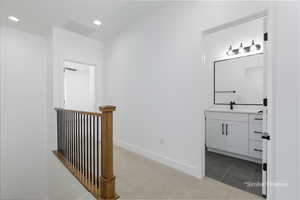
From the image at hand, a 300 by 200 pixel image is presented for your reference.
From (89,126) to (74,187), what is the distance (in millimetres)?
1045

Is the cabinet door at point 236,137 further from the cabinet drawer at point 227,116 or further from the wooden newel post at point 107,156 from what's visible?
the wooden newel post at point 107,156

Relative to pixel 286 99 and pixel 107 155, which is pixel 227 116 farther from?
pixel 107 155

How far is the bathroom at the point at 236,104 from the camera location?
8.46 feet

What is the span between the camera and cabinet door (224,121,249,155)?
9.10ft

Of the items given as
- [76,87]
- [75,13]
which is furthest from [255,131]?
[76,87]

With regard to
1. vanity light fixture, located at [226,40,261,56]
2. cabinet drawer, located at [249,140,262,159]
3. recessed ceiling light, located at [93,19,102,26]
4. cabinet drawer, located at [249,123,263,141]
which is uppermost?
recessed ceiling light, located at [93,19,102,26]

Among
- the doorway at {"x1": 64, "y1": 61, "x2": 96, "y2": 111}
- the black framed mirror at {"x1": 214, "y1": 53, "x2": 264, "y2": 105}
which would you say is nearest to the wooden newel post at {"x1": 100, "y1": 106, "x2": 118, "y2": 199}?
the black framed mirror at {"x1": 214, "y1": 53, "x2": 264, "y2": 105}

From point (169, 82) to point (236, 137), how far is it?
173cm

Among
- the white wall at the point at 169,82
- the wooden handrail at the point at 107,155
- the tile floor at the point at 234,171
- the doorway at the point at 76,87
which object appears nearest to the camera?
the wooden handrail at the point at 107,155

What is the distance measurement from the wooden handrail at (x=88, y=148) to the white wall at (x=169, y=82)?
104 centimetres

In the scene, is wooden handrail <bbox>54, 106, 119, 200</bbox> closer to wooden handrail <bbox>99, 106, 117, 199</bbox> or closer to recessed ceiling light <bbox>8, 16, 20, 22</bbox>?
wooden handrail <bbox>99, 106, 117, 199</bbox>

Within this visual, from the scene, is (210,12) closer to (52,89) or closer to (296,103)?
(296,103)

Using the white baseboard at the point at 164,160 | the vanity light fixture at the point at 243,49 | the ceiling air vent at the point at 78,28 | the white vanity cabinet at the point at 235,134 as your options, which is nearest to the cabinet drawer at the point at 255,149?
the white vanity cabinet at the point at 235,134

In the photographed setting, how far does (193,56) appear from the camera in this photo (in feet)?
7.22
